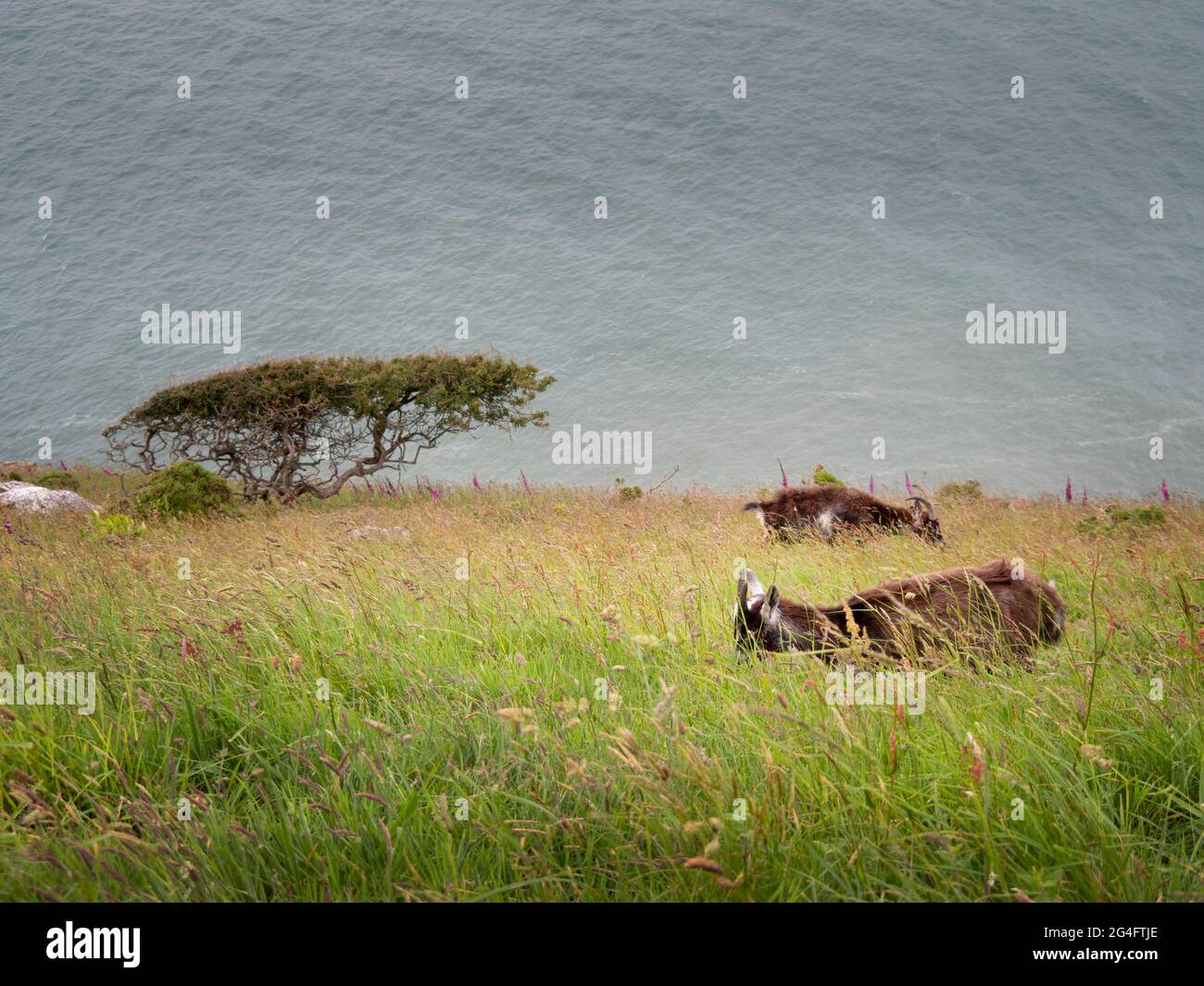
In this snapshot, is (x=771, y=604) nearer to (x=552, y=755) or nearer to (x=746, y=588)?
(x=746, y=588)

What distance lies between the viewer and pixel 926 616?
14.6ft

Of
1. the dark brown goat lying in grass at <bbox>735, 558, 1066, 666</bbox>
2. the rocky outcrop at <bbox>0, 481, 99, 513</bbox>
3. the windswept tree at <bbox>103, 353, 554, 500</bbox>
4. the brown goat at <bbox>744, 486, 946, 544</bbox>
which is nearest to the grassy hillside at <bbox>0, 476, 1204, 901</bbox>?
the dark brown goat lying in grass at <bbox>735, 558, 1066, 666</bbox>

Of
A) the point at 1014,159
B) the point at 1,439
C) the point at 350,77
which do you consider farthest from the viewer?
Answer: the point at 350,77

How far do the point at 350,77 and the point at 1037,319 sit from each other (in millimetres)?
43104

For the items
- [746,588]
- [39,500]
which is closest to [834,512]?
[746,588]

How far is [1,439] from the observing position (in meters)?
38.0

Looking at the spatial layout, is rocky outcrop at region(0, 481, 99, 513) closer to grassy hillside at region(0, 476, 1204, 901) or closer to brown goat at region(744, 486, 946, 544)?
grassy hillside at region(0, 476, 1204, 901)

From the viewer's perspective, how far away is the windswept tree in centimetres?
1630

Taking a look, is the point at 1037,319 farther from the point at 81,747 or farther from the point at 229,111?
the point at 229,111

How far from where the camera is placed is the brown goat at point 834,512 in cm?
880

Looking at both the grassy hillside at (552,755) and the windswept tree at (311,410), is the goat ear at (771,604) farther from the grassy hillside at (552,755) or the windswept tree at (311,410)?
the windswept tree at (311,410)

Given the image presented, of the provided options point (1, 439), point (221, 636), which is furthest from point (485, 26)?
point (221, 636)

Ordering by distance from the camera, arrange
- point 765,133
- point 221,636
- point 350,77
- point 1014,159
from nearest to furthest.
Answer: point 221,636, point 1014,159, point 765,133, point 350,77

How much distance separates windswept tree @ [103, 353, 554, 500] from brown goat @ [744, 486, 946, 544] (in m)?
8.27
